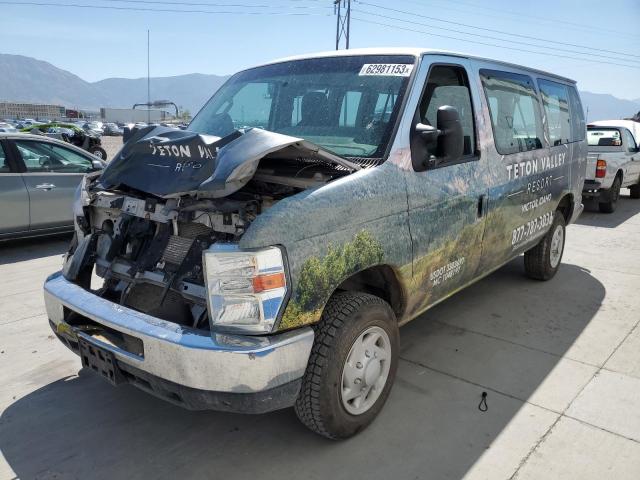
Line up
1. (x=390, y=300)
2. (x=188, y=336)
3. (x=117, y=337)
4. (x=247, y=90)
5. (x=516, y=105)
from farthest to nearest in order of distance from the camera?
(x=516, y=105), (x=247, y=90), (x=390, y=300), (x=117, y=337), (x=188, y=336)

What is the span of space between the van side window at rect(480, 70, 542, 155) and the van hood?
1800mm

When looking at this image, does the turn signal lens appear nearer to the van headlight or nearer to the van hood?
the van headlight

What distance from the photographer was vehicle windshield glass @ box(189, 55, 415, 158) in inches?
125

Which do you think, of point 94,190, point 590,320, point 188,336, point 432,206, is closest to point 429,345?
point 432,206

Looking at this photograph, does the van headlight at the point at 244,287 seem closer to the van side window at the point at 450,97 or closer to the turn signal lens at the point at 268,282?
the turn signal lens at the point at 268,282

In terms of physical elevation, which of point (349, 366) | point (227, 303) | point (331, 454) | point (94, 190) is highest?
point (94, 190)

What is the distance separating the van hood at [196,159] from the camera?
2.49 metres

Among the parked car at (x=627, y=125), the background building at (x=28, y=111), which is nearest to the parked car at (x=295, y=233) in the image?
the parked car at (x=627, y=125)

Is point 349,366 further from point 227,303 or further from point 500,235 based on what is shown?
point 500,235

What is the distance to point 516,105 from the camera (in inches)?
177

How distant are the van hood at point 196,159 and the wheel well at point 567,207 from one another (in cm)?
380

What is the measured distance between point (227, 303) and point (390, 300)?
1.20 metres

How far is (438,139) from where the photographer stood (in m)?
3.20

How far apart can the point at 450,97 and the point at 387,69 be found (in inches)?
22.8
